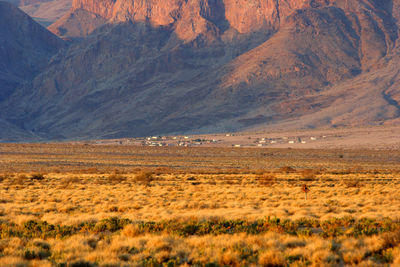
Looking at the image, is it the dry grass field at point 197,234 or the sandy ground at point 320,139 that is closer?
the dry grass field at point 197,234

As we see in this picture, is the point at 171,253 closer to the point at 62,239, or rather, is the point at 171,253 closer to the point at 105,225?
the point at 62,239

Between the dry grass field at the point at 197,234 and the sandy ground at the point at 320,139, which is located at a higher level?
the sandy ground at the point at 320,139

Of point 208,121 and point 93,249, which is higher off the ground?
point 208,121

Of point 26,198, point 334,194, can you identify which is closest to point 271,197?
point 334,194

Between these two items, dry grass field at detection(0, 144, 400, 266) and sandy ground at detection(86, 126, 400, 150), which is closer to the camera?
dry grass field at detection(0, 144, 400, 266)

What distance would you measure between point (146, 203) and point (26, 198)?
6.29m

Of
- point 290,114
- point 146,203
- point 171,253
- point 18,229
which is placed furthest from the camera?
point 290,114

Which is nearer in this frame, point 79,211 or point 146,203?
point 79,211

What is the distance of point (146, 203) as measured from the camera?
871 inches

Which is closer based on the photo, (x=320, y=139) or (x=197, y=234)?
(x=197, y=234)

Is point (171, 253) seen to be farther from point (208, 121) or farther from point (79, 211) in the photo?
point (208, 121)

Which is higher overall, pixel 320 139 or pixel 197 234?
pixel 320 139

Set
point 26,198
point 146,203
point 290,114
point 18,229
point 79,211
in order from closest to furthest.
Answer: point 18,229 → point 79,211 → point 146,203 → point 26,198 → point 290,114

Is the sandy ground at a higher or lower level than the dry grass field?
higher
